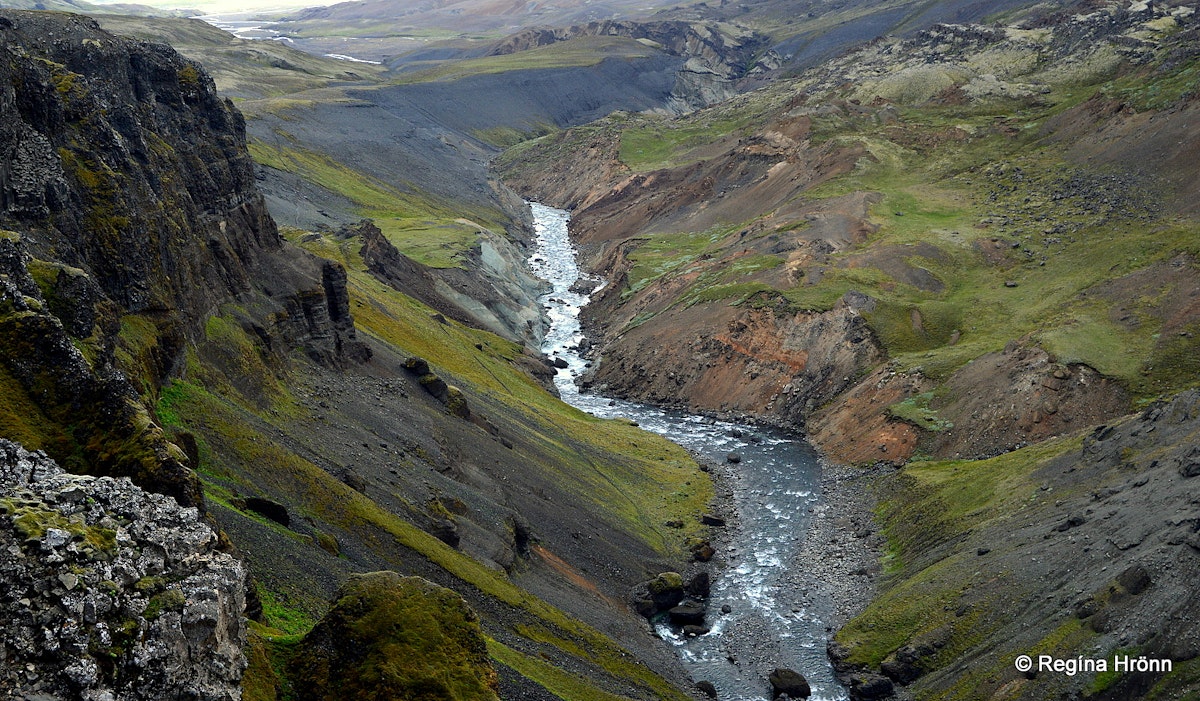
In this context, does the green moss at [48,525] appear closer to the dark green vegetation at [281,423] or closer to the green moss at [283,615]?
the dark green vegetation at [281,423]

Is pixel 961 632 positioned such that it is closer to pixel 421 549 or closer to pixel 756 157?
pixel 421 549

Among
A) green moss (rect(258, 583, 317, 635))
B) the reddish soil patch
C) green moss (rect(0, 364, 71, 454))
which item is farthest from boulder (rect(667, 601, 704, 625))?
green moss (rect(0, 364, 71, 454))

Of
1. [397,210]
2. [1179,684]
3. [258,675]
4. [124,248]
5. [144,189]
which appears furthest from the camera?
[397,210]

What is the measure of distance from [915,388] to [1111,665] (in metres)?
42.2

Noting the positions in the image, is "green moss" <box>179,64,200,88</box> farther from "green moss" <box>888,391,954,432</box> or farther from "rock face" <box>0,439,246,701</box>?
"green moss" <box>888,391,954,432</box>

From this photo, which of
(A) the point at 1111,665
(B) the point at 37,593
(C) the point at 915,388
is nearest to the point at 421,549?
(B) the point at 37,593

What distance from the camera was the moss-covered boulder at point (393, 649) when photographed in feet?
83.9

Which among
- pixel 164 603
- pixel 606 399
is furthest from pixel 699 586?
pixel 164 603

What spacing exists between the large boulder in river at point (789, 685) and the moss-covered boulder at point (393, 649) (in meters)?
24.0

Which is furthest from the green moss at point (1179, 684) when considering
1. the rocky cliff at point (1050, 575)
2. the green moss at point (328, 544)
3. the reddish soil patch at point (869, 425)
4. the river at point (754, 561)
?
the reddish soil patch at point (869, 425)

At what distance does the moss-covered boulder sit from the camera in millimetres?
25562

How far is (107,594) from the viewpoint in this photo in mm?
19188

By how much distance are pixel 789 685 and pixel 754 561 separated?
14.9m

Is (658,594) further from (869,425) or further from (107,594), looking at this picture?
(107,594)
